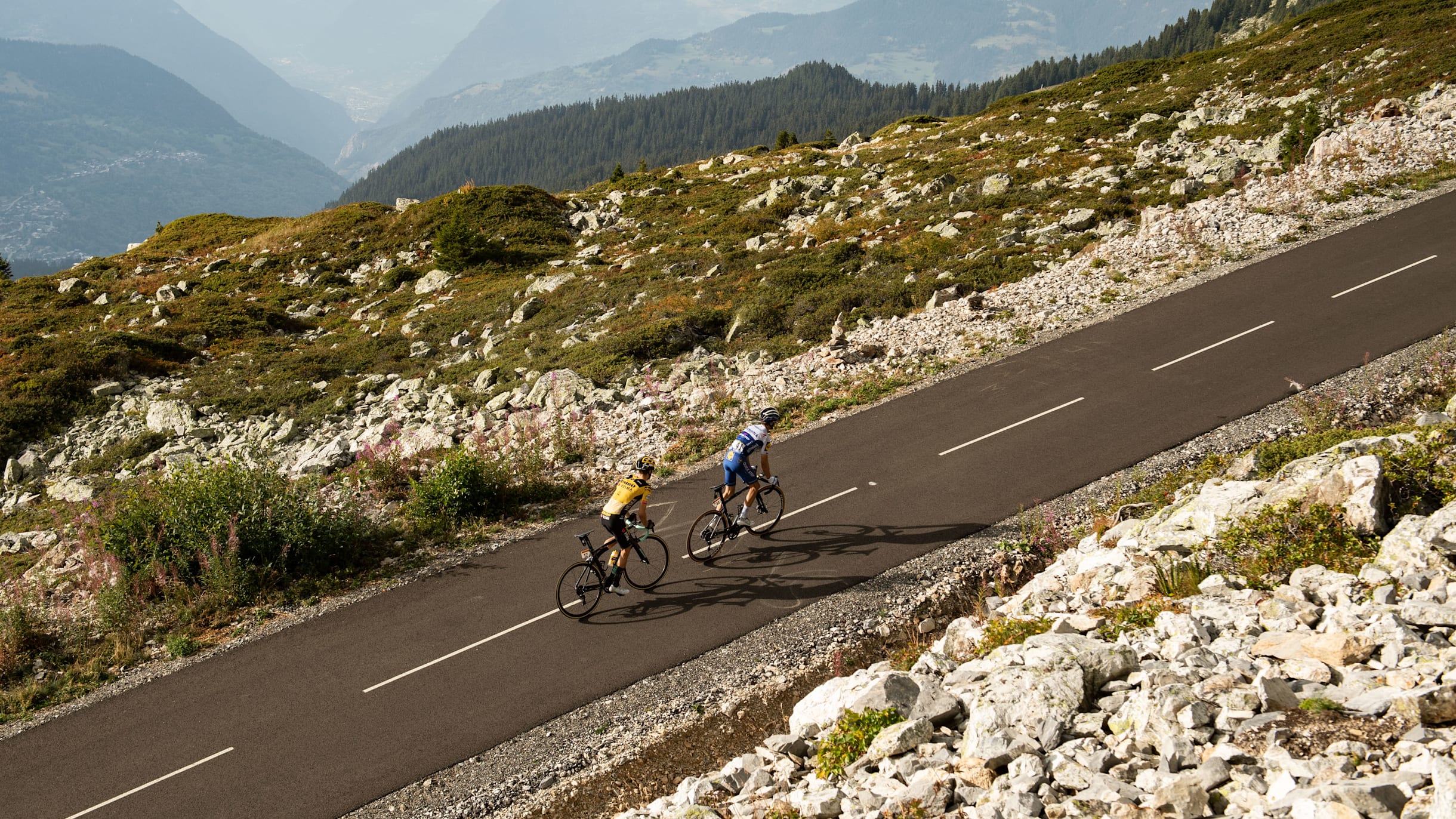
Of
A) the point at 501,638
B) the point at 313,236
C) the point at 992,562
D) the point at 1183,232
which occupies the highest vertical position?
the point at 313,236

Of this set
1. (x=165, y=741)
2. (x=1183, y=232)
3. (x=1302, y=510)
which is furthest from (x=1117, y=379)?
(x=165, y=741)

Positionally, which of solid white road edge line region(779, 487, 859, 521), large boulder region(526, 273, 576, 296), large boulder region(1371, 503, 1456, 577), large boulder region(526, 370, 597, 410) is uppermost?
large boulder region(526, 273, 576, 296)

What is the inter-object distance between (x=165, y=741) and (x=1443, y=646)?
15.5m

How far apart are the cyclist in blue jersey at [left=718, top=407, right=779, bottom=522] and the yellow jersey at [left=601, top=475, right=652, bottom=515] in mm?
1653

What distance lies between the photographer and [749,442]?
13.2 m

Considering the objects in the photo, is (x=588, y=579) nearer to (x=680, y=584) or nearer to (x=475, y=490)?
(x=680, y=584)

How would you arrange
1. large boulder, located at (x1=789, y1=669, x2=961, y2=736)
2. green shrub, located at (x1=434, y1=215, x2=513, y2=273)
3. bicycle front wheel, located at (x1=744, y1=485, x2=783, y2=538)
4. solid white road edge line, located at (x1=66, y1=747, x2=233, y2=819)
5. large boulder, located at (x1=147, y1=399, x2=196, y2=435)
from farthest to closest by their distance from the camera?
green shrub, located at (x1=434, y1=215, x2=513, y2=273), large boulder, located at (x1=147, y1=399, x2=196, y2=435), bicycle front wheel, located at (x1=744, y1=485, x2=783, y2=538), solid white road edge line, located at (x1=66, y1=747, x2=233, y2=819), large boulder, located at (x1=789, y1=669, x2=961, y2=736)

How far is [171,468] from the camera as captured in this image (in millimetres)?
17578

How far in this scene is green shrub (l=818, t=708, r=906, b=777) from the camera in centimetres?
713

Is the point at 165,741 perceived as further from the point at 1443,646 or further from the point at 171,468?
the point at 1443,646

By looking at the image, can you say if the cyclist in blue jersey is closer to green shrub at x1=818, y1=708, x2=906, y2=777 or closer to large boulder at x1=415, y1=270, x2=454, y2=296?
green shrub at x1=818, y1=708, x2=906, y2=777

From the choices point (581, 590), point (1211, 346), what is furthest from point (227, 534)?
point (1211, 346)

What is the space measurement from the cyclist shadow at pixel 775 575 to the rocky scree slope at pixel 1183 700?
3217mm

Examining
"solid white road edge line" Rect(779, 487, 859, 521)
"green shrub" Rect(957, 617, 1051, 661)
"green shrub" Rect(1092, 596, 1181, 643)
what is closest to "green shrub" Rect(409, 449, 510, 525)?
→ "solid white road edge line" Rect(779, 487, 859, 521)
